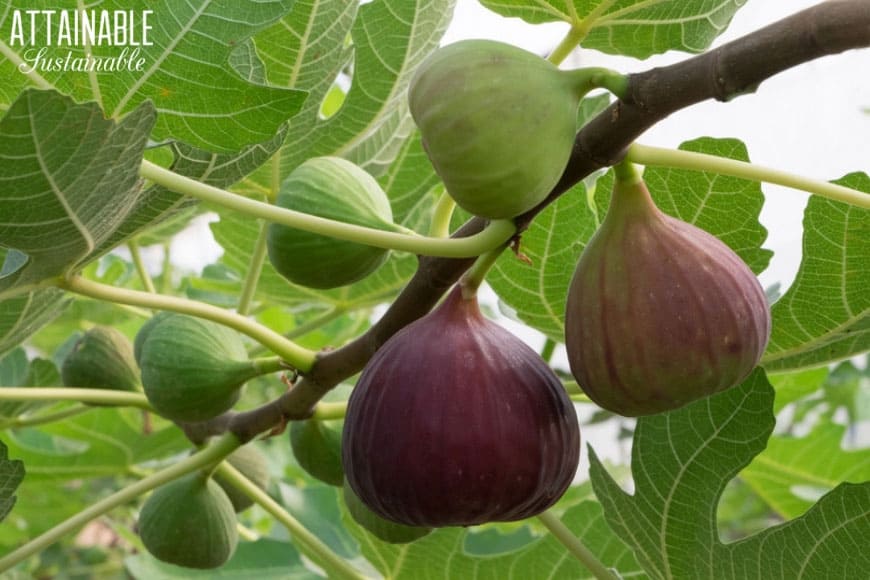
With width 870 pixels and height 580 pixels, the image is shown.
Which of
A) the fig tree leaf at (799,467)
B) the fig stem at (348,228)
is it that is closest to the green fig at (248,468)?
the fig stem at (348,228)

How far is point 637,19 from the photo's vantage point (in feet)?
3.39

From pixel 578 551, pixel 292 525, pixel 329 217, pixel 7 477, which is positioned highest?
pixel 329 217

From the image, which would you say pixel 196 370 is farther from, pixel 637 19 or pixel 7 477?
pixel 637 19

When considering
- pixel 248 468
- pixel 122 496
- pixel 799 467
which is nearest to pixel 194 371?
pixel 122 496

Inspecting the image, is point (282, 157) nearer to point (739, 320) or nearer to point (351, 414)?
point (351, 414)

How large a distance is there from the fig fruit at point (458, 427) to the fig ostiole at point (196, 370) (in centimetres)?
36

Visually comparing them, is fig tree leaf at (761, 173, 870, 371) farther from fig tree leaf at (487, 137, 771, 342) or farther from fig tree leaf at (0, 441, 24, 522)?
fig tree leaf at (0, 441, 24, 522)

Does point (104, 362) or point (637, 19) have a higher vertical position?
point (637, 19)

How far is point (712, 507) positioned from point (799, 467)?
2.99ft

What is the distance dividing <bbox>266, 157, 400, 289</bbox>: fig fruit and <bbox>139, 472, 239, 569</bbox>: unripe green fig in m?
0.38

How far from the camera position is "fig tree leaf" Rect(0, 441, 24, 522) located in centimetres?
114

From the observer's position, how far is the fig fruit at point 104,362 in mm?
1499

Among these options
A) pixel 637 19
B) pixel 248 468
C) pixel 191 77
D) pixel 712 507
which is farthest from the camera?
pixel 248 468

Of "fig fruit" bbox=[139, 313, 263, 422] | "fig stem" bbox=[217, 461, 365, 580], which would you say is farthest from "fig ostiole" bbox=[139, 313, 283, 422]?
"fig stem" bbox=[217, 461, 365, 580]
